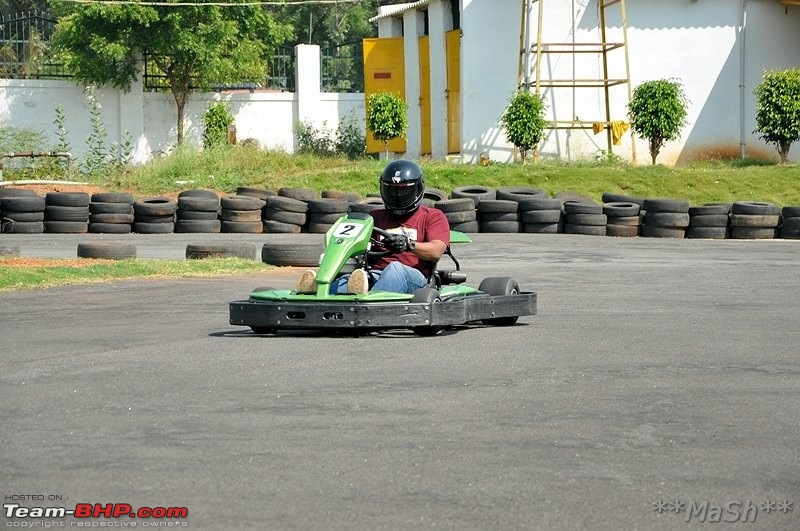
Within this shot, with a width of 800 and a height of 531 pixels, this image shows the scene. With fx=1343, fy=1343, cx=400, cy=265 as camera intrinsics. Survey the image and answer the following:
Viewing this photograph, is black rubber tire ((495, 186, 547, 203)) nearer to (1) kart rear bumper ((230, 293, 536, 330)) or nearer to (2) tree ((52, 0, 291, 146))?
(1) kart rear bumper ((230, 293, 536, 330))

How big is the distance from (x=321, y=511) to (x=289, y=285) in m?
8.23

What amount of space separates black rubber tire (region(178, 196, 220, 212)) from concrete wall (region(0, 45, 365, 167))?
1073 cm

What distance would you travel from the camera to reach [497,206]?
20.1 m

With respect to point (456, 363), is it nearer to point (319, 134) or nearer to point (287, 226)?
point (287, 226)

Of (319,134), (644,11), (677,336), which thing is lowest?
(677,336)

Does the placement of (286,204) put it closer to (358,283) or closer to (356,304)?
(358,283)

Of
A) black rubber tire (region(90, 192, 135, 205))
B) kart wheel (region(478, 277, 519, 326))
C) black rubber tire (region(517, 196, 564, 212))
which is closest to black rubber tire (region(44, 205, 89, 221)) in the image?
black rubber tire (region(90, 192, 135, 205))

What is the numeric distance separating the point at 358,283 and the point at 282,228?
40.2ft

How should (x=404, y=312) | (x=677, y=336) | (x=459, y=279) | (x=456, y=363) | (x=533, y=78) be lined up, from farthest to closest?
1. (x=533, y=78)
2. (x=459, y=279)
3. (x=677, y=336)
4. (x=404, y=312)
5. (x=456, y=363)

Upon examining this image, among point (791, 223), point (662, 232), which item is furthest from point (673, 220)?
point (791, 223)

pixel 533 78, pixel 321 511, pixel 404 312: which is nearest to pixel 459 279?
pixel 404 312

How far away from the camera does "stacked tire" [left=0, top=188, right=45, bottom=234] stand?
19.9 meters

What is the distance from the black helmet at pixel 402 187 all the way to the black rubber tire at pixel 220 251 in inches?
244

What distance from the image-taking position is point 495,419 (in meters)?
5.39
